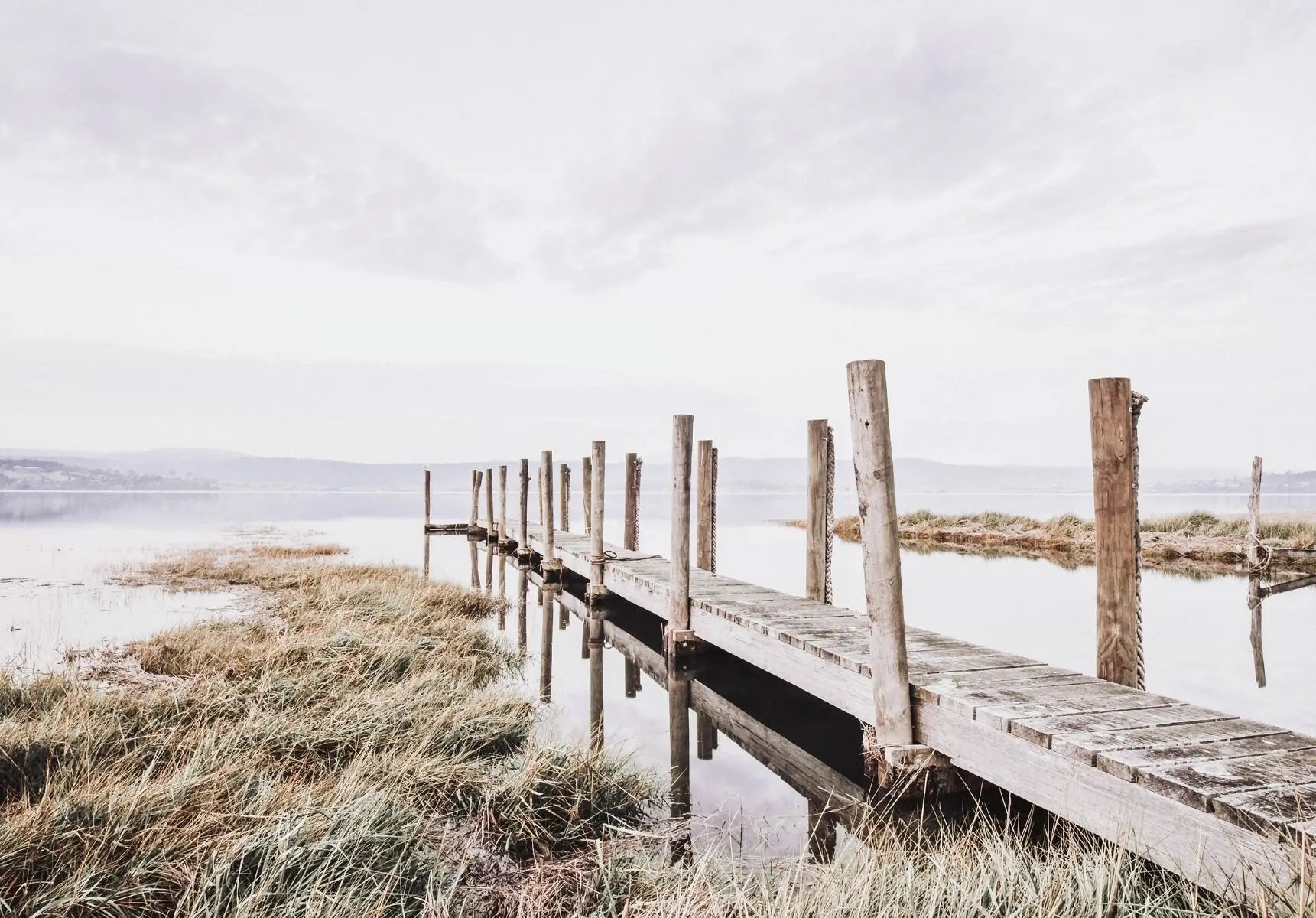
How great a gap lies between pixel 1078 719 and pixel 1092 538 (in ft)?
77.5

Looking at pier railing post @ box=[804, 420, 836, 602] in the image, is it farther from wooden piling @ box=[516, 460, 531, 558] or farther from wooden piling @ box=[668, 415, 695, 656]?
wooden piling @ box=[516, 460, 531, 558]

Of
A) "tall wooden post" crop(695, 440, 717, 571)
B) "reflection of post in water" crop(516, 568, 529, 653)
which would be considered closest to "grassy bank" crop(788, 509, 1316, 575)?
"tall wooden post" crop(695, 440, 717, 571)

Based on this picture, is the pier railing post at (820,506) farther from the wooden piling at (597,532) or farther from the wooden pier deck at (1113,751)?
the wooden piling at (597,532)

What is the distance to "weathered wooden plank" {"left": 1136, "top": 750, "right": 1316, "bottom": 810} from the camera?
3111 millimetres

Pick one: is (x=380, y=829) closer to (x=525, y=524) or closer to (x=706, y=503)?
(x=706, y=503)

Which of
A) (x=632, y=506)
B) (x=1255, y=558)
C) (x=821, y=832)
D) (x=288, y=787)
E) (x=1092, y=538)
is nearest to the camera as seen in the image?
(x=288, y=787)

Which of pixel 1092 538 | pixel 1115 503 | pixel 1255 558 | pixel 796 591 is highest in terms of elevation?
pixel 1115 503

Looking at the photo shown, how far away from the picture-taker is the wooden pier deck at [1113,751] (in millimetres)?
2955

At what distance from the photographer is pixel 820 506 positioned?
29.6 ft

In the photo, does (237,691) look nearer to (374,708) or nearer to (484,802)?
(374,708)

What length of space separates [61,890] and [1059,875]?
424 cm

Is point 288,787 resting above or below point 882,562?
below

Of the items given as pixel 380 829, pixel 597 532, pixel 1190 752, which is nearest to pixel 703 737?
pixel 380 829

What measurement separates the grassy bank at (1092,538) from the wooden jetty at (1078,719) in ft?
48.2
